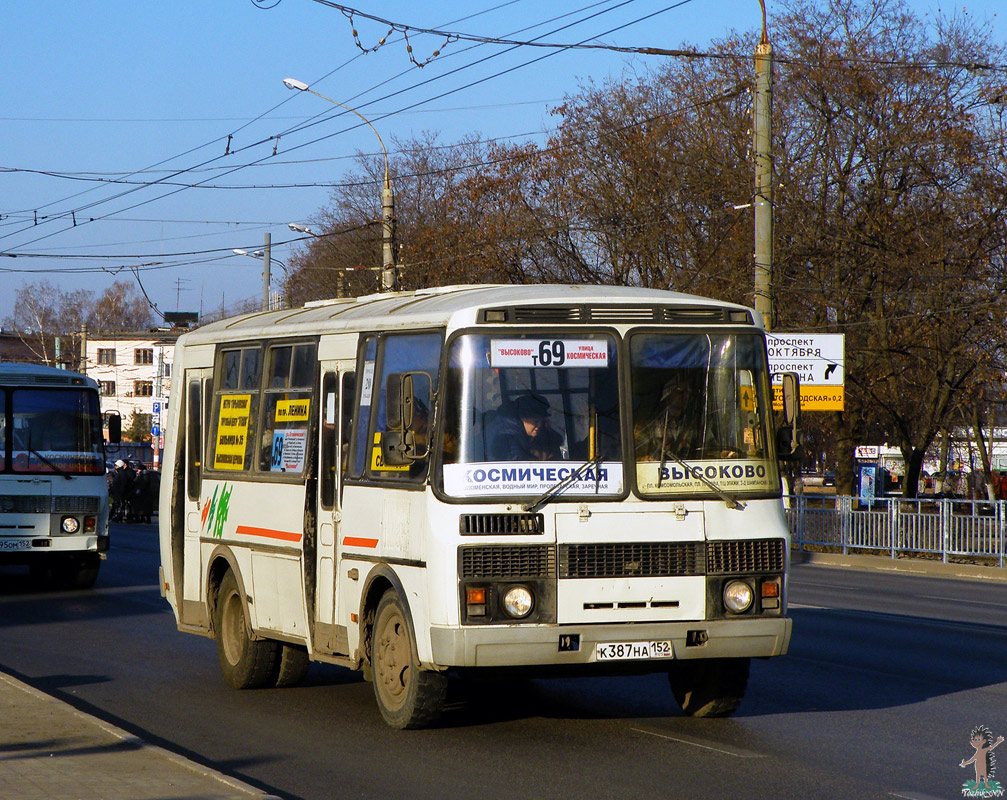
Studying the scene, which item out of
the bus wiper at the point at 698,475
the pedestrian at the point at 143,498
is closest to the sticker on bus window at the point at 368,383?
the bus wiper at the point at 698,475

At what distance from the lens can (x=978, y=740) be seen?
7934 millimetres

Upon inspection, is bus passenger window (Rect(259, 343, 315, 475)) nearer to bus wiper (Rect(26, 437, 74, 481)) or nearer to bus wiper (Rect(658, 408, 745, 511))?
bus wiper (Rect(658, 408, 745, 511))

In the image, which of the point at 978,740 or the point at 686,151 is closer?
the point at 978,740

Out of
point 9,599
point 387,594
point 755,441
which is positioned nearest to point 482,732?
point 387,594

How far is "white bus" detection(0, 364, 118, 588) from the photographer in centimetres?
1908

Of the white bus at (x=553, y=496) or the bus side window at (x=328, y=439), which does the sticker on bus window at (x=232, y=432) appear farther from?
the white bus at (x=553, y=496)

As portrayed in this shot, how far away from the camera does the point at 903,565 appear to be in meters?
27.1

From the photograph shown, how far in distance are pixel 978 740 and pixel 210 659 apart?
7.09 m

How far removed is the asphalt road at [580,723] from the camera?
7.43 m

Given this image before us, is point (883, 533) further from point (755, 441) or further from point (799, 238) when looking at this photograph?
point (755, 441)

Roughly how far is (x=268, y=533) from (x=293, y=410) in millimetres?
915

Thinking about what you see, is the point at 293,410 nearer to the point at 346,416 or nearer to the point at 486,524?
the point at 346,416

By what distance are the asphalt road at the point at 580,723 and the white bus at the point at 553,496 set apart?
457mm

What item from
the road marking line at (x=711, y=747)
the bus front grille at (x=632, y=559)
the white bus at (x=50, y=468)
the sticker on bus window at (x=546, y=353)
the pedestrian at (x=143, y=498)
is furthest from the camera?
the pedestrian at (x=143, y=498)
